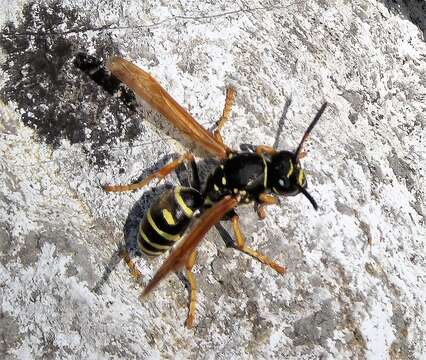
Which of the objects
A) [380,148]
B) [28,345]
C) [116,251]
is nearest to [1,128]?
[116,251]

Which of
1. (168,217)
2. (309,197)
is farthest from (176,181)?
(309,197)

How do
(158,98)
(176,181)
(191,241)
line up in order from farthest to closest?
(176,181)
(158,98)
(191,241)

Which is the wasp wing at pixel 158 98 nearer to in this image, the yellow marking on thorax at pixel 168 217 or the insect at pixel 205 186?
the insect at pixel 205 186

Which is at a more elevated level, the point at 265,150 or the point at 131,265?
the point at 265,150

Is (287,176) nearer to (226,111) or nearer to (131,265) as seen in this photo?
(226,111)

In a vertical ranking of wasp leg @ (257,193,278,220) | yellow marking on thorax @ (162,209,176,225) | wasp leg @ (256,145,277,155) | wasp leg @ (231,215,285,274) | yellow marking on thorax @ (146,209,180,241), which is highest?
wasp leg @ (256,145,277,155)

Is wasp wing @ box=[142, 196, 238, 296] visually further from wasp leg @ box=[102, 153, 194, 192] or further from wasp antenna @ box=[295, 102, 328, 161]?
wasp antenna @ box=[295, 102, 328, 161]

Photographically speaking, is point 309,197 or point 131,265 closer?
point 309,197

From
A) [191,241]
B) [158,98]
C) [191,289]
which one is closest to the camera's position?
[191,241]

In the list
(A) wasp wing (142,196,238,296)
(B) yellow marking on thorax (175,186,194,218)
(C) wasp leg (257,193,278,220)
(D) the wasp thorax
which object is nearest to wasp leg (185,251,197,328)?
(A) wasp wing (142,196,238,296)
